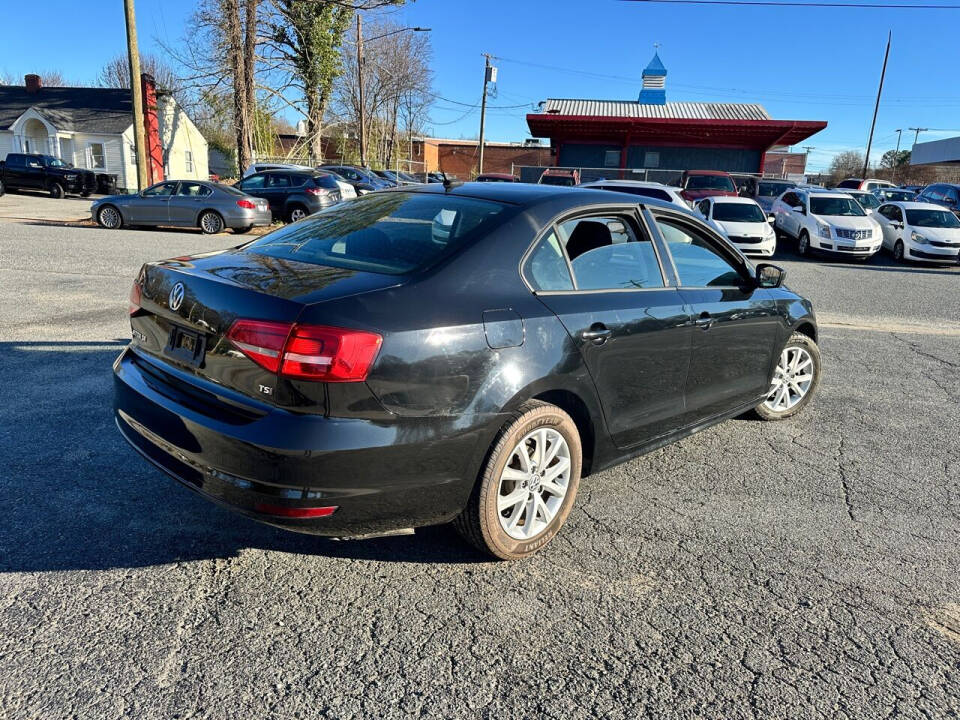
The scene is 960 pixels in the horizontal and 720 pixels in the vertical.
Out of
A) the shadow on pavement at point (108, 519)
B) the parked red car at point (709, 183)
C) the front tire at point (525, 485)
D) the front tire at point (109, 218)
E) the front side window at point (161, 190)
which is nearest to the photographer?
the front tire at point (525, 485)

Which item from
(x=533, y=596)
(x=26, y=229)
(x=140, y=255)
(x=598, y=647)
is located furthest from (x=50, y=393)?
(x=26, y=229)

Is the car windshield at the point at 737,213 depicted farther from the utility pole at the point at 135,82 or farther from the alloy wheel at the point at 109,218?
the utility pole at the point at 135,82

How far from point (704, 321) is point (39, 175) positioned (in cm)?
3273

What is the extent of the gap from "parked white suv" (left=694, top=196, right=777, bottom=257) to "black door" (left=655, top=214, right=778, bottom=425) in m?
12.7

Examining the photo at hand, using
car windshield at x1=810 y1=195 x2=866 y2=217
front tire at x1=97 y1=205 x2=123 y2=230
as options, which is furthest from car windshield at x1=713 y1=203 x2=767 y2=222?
front tire at x1=97 y1=205 x2=123 y2=230

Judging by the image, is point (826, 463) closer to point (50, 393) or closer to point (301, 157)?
point (50, 393)

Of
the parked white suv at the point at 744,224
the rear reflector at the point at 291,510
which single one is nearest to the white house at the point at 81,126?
the parked white suv at the point at 744,224

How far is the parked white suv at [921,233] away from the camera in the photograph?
17.2 metres

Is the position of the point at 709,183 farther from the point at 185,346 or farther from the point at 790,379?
the point at 185,346

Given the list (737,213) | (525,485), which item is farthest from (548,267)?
(737,213)

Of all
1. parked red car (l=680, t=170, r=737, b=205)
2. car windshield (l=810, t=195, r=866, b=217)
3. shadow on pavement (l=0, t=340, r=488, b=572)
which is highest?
parked red car (l=680, t=170, r=737, b=205)

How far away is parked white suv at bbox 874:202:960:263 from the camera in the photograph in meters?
17.2

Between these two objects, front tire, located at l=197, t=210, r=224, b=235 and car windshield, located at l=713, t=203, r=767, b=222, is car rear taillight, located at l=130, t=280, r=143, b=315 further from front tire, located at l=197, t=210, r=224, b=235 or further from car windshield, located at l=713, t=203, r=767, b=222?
car windshield, located at l=713, t=203, r=767, b=222

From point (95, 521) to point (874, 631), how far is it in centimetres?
343
